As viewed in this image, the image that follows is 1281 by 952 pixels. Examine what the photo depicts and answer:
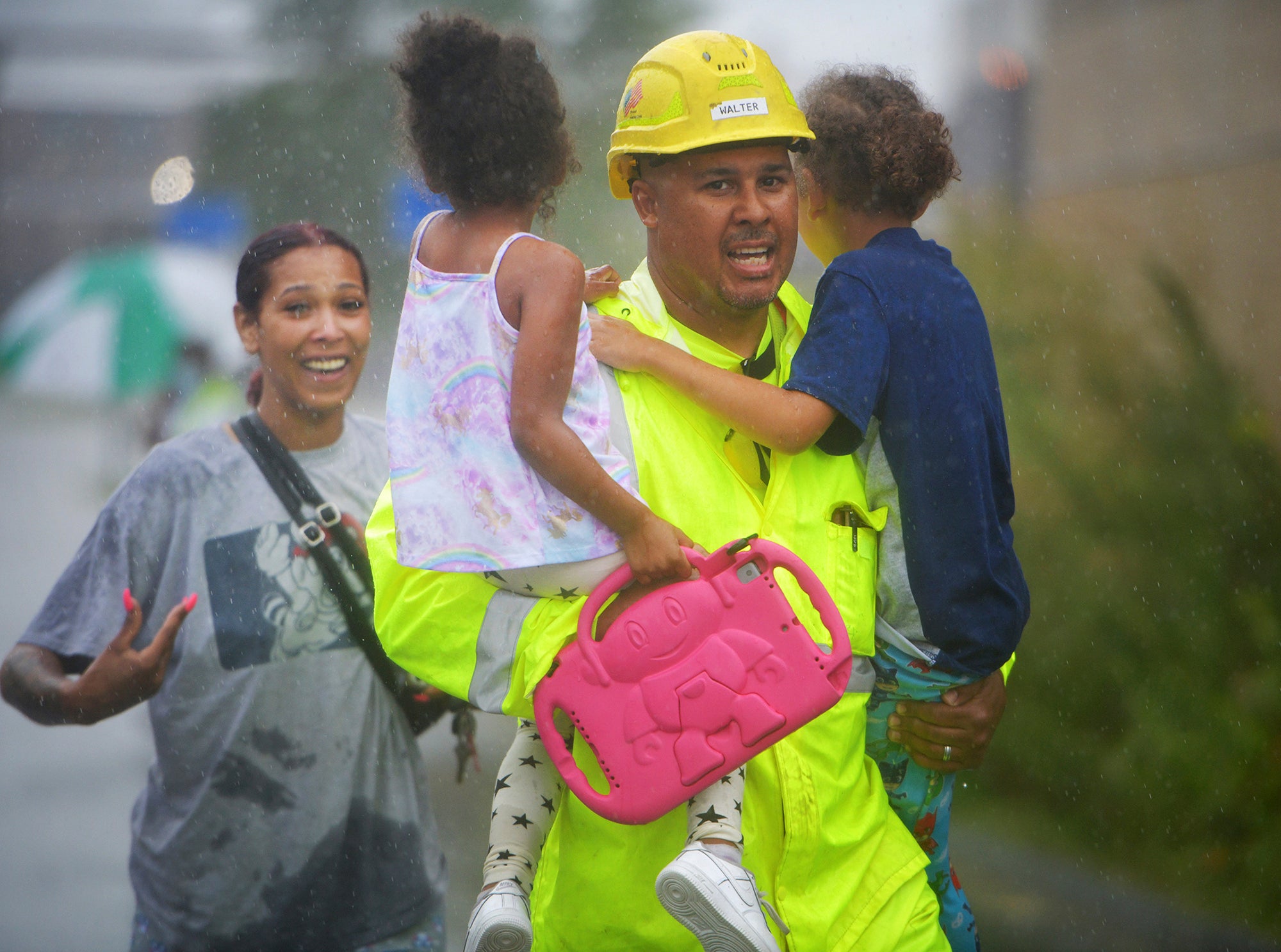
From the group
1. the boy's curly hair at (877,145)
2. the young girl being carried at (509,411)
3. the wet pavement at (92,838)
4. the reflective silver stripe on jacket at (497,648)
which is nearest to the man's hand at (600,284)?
the young girl being carried at (509,411)

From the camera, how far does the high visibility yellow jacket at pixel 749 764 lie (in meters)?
1.95

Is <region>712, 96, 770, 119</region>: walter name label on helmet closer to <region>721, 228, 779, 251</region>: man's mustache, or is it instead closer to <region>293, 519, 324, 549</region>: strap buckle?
<region>721, 228, 779, 251</region>: man's mustache

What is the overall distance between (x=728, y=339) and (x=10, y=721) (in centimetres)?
389

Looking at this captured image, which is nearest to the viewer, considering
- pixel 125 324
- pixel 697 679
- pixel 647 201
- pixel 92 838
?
pixel 697 679

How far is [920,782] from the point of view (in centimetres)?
221

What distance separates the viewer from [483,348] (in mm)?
1868

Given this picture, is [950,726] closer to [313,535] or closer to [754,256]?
[754,256]

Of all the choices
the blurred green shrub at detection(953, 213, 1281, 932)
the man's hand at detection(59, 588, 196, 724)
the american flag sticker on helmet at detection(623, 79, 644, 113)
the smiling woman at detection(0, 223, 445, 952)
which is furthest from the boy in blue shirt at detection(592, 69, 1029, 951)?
the blurred green shrub at detection(953, 213, 1281, 932)

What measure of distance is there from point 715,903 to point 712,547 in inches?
23.7

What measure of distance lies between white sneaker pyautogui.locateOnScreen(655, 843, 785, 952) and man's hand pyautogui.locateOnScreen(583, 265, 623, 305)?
1015 millimetres

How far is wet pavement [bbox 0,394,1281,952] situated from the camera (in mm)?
4055

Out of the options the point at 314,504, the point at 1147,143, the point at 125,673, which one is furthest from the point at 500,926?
the point at 1147,143

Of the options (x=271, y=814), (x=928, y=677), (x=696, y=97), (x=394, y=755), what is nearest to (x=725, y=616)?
(x=928, y=677)

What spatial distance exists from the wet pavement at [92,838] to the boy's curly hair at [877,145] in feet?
9.66
